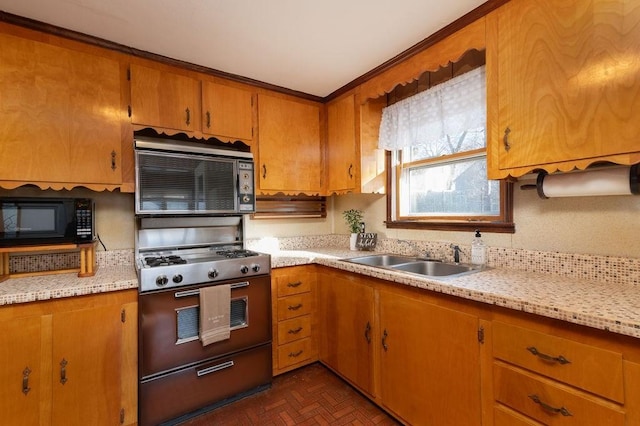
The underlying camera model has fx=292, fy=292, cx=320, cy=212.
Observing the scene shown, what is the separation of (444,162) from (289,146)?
4.24 ft

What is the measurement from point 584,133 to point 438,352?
1.16 meters

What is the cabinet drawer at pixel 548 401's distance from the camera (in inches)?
37.5

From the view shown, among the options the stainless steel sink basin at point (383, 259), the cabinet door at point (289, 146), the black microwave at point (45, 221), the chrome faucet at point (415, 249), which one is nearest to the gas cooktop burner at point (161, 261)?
the black microwave at point (45, 221)

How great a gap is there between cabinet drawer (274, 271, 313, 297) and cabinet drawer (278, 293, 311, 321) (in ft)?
0.15

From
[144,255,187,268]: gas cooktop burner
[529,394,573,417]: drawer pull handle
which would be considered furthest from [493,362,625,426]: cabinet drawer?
[144,255,187,268]: gas cooktop burner

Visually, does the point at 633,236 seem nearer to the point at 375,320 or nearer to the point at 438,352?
the point at 438,352

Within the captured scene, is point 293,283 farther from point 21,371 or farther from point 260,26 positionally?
point 260,26

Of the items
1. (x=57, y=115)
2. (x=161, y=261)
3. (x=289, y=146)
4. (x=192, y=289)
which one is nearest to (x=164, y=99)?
(x=57, y=115)

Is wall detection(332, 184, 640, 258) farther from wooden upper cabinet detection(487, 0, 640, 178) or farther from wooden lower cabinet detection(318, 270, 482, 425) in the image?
wooden lower cabinet detection(318, 270, 482, 425)

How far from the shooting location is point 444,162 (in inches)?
86.3

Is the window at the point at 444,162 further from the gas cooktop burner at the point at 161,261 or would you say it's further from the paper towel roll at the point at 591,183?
the gas cooktop burner at the point at 161,261

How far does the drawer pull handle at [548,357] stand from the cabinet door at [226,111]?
2.20 meters

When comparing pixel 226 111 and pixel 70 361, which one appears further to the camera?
pixel 226 111

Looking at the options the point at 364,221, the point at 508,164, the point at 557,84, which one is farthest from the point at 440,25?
the point at 364,221
